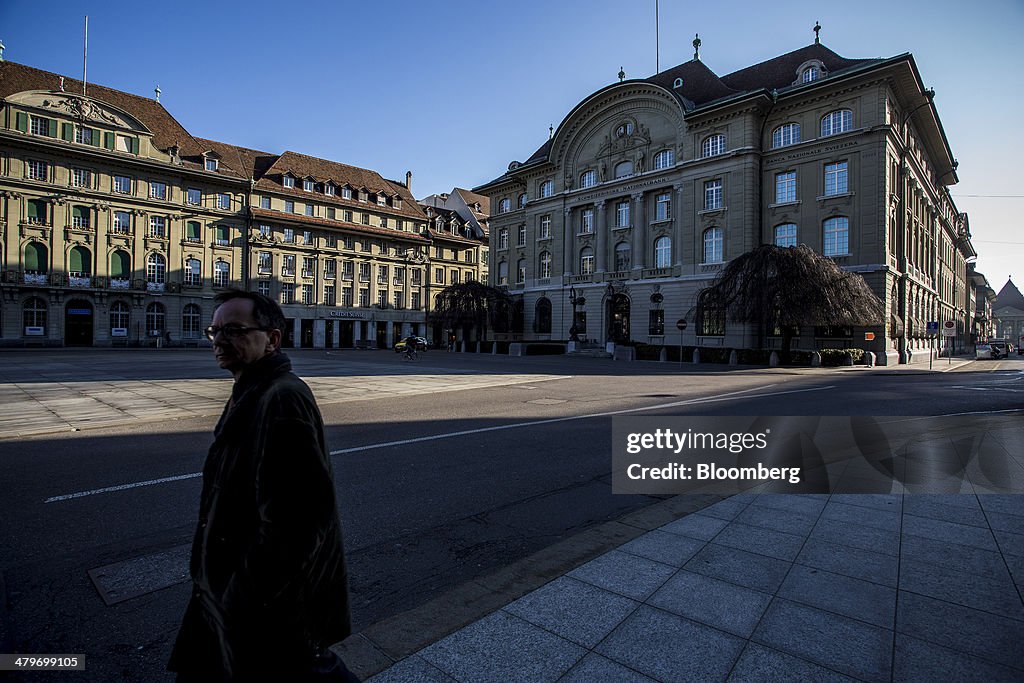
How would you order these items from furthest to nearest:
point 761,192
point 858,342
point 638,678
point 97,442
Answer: point 761,192 → point 858,342 → point 97,442 → point 638,678

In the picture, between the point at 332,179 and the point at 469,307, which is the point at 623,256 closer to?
the point at 469,307

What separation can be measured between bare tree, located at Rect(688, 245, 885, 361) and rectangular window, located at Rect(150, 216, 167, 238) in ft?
163

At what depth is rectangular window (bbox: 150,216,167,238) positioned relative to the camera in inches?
1966

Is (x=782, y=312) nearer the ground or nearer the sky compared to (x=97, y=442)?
nearer the sky

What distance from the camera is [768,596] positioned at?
11.2ft

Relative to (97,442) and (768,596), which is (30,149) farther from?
(768,596)

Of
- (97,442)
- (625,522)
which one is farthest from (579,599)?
(97,442)

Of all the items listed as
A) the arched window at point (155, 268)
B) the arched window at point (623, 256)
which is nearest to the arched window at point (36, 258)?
the arched window at point (155, 268)

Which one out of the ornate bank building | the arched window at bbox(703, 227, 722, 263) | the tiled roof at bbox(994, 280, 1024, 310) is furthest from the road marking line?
the tiled roof at bbox(994, 280, 1024, 310)

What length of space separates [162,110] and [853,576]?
68347 millimetres

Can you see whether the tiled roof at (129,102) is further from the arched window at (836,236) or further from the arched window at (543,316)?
the arched window at (836,236)

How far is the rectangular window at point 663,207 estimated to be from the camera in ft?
148

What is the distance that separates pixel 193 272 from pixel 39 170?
13483 mm

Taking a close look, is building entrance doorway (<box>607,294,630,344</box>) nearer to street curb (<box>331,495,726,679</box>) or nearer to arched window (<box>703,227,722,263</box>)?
arched window (<box>703,227,722,263</box>)
